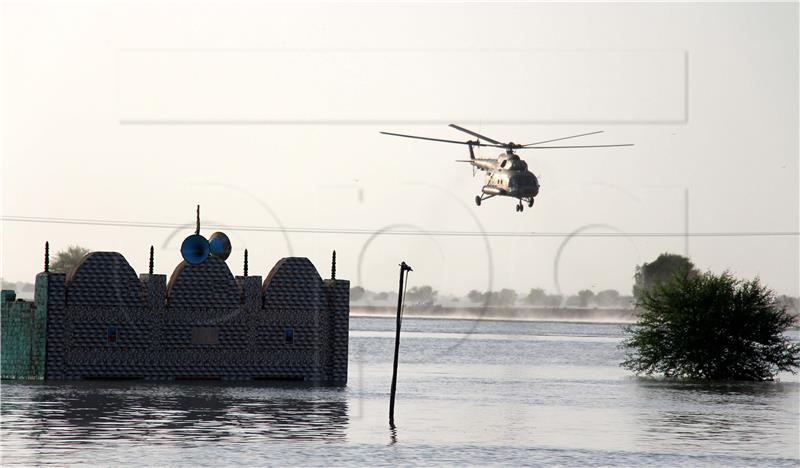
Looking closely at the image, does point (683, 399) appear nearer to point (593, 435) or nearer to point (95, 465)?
point (593, 435)

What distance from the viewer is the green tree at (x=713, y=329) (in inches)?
3506

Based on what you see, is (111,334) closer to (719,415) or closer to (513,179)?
(513,179)

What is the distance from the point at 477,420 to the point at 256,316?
18691 millimetres

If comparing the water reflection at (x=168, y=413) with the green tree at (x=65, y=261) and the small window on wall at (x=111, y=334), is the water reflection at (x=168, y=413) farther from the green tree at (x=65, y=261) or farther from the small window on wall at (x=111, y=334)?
the green tree at (x=65, y=261)

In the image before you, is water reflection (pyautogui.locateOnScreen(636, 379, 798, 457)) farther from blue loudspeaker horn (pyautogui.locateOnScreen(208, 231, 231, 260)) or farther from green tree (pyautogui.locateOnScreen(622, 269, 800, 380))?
blue loudspeaker horn (pyautogui.locateOnScreen(208, 231, 231, 260))

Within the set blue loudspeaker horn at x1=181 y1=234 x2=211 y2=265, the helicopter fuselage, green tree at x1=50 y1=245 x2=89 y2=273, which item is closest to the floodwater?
blue loudspeaker horn at x1=181 y1=234 x2=211 y2=265

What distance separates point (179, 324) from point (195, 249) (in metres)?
4.07

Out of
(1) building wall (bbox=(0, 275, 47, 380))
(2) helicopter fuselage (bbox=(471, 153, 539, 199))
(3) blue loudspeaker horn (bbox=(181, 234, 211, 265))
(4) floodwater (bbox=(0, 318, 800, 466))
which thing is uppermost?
(2) helicopter fuselage (bbox=(471, 153, 539, 199))

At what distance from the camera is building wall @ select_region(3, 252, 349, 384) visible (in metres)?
73.4

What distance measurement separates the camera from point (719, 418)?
63656 millimetres

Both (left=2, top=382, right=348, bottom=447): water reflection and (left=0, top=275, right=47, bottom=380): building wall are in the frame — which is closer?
(left=2, top=382, right=348, bottom=447): water reflection

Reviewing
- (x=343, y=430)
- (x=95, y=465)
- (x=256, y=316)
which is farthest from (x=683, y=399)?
(x=95, y=465)

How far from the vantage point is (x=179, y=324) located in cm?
7500

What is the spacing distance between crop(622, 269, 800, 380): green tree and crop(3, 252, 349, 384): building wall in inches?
908
